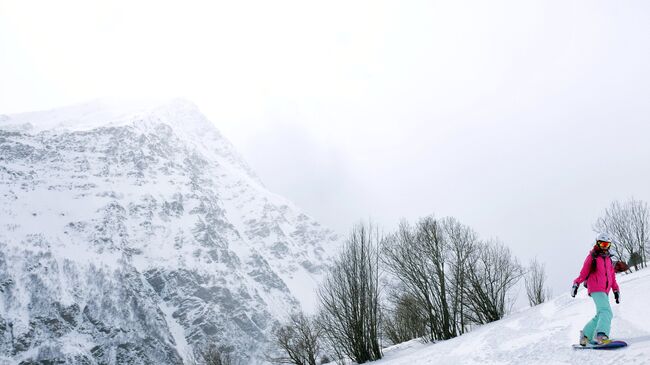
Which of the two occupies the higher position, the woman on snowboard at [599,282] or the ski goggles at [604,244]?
the ski goggles at [604,244]

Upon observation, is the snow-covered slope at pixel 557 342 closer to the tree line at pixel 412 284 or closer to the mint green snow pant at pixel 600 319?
the mint green snow pant at pixel 600 319

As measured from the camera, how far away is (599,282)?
7922mm

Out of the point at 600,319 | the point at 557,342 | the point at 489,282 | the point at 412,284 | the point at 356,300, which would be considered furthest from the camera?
the point at 489,282

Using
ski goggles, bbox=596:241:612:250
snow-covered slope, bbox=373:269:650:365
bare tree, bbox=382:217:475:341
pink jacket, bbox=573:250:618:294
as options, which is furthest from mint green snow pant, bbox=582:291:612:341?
bare tree, bbox=382:217:475:341

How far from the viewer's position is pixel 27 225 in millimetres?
197750

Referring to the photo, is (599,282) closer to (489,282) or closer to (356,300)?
(356,300)

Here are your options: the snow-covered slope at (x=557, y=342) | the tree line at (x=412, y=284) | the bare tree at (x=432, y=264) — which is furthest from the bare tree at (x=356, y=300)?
the snow-covered slope at (x=557, y=342)

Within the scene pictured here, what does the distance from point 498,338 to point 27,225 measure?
244 m

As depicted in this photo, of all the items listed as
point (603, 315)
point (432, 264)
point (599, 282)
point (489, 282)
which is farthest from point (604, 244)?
point (489, 282)

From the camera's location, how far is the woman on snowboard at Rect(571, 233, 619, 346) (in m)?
7.50

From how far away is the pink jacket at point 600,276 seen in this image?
7.91 meters

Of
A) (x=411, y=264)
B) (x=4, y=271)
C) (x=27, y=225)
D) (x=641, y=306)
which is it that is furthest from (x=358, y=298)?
(x=27, y=225)

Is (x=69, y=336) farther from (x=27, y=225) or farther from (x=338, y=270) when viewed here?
(x=338, y=270)

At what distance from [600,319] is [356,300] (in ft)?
40.9
